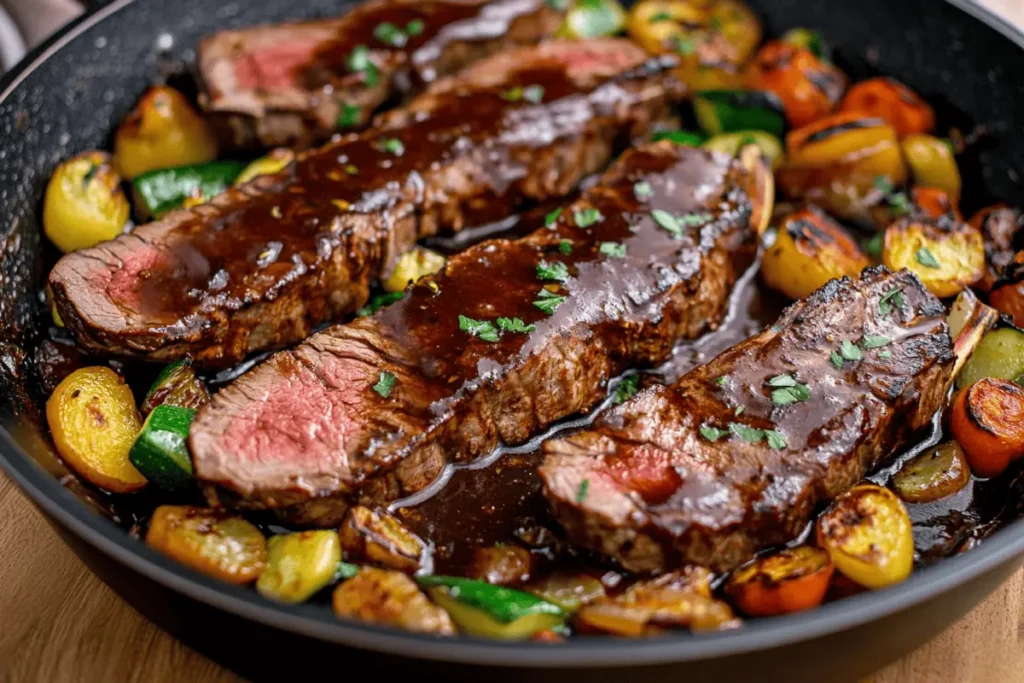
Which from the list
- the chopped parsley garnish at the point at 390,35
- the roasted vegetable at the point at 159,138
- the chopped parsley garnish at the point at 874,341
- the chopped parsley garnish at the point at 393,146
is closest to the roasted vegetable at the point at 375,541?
the chopped parsley garnish at the point at 874,341

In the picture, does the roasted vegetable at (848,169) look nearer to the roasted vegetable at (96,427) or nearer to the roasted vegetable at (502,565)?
the roasted vegetable at (502,565)

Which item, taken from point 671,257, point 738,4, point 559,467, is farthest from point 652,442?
point 738,4

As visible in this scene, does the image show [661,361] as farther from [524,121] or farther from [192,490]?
[192,490]

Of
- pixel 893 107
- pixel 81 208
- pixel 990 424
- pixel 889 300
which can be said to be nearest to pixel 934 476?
pixel 990 424

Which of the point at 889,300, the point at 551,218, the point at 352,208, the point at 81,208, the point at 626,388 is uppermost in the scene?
the point at 81,208

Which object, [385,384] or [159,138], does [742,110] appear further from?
[159,138]
